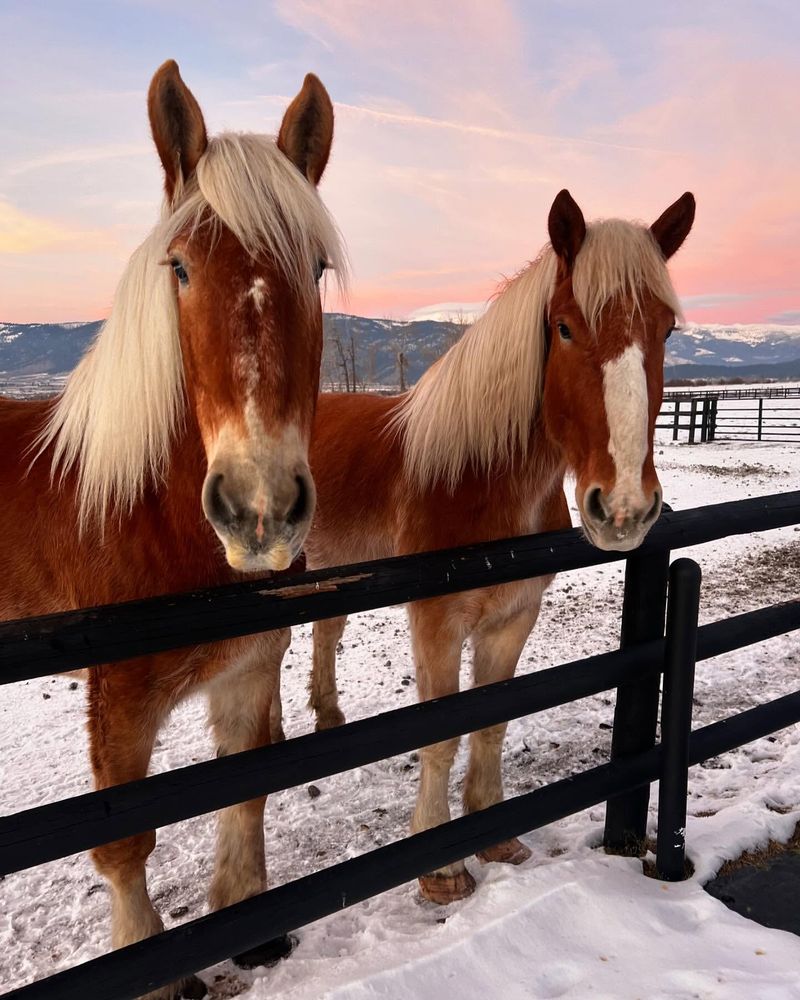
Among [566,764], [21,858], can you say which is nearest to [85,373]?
[21,858]

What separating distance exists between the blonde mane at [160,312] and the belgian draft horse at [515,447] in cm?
96

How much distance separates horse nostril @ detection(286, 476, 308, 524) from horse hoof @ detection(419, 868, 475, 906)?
192 centimetres

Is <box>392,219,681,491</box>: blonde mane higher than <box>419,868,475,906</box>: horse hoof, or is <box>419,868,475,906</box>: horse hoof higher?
<box>392,219,681,491</box>: blonde mane

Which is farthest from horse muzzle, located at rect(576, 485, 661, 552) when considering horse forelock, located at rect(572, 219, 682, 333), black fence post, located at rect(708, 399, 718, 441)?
black fence post, located at rect(708, 399, 718, 441)

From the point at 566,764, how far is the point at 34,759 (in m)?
3.21

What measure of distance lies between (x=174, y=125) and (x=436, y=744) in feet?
7.89

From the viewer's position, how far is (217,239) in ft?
5.40

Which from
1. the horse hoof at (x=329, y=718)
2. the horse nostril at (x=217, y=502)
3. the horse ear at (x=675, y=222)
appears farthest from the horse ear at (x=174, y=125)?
the horse hoof at (x=329, y=718)

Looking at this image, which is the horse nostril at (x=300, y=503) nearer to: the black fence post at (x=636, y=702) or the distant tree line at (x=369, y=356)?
the black fence post at (x=636, y=702)

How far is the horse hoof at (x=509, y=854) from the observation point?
279 cm

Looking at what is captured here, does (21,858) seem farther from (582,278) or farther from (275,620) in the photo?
(582,278)

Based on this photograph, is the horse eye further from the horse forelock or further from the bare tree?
the horse forelock

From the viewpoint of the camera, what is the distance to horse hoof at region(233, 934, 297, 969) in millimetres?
2268

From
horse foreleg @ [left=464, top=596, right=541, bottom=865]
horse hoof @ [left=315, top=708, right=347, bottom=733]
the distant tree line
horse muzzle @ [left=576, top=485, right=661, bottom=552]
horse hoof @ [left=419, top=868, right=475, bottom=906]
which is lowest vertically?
horse hoof @ [left=315, top=708, right=347, bottom=733]
